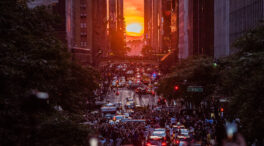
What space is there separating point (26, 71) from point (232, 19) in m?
46.3

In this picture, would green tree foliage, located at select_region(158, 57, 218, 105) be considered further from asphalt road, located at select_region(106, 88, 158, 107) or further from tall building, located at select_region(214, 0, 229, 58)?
asphalt road, located at select_region(106, 88, 158, 107)

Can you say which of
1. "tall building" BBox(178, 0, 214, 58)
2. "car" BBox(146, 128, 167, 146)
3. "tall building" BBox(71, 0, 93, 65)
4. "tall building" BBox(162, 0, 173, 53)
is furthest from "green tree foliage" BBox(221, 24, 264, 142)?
"tall building" BBox(162, 0, 173, 53)

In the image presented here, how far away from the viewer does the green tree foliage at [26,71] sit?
12.8 m

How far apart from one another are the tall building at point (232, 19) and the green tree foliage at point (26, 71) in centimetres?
2777

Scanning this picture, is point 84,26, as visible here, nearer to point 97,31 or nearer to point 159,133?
point 97,31

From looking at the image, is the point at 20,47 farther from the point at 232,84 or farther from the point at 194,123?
the point at 194,123

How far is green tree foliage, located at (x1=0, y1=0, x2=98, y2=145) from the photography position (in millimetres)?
12773

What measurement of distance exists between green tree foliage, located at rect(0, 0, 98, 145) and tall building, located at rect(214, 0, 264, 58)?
27.8 metres

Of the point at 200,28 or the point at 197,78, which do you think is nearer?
the point at 197,78

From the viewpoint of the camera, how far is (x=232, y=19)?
55.8m

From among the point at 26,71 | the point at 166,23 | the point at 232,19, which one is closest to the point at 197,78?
the point at 232,19

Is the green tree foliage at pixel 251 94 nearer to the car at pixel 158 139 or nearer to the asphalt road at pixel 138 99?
the car at pixel 158 139

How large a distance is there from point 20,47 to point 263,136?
40.0ft

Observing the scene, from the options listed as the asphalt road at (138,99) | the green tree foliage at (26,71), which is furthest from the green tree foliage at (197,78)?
the green tree foliage at (26,71)
